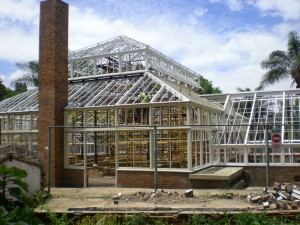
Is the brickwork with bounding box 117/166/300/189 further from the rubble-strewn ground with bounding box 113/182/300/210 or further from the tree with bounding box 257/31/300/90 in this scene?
the tree with bounding box 257/31/300/90

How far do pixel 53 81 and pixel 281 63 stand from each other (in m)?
21.3

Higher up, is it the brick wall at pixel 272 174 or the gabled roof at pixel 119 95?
the gabled roof at pixel 119 95

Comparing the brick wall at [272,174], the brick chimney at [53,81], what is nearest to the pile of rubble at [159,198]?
the brick chimney at [53,81]

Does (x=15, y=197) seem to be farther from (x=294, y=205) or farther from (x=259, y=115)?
(x=259, y=115)

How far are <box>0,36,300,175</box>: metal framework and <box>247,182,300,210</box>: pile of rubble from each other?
166 inches

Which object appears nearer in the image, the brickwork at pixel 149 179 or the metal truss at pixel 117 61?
the brickwork at pixel 149 179

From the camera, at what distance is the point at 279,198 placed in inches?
348

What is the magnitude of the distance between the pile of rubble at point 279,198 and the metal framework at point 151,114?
4210mm

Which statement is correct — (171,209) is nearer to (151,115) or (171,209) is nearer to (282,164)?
(151,115)

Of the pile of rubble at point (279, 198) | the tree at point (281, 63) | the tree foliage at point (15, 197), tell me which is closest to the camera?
the tree foliage at point (15, 197)

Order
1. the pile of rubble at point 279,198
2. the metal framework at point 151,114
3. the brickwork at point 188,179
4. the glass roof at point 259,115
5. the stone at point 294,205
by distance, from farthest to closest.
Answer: the glass roof at point 259,115 → the metal framework at point 151,114 → the brickwork at point 188,179 → the pile of rubble at point 279,198 → the stone at point 294,205

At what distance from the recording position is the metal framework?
14414 millimetres

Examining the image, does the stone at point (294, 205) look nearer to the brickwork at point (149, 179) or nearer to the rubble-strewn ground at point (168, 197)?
the rubble-strewn ground at point (168, 197)

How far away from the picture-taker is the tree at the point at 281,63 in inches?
1181
